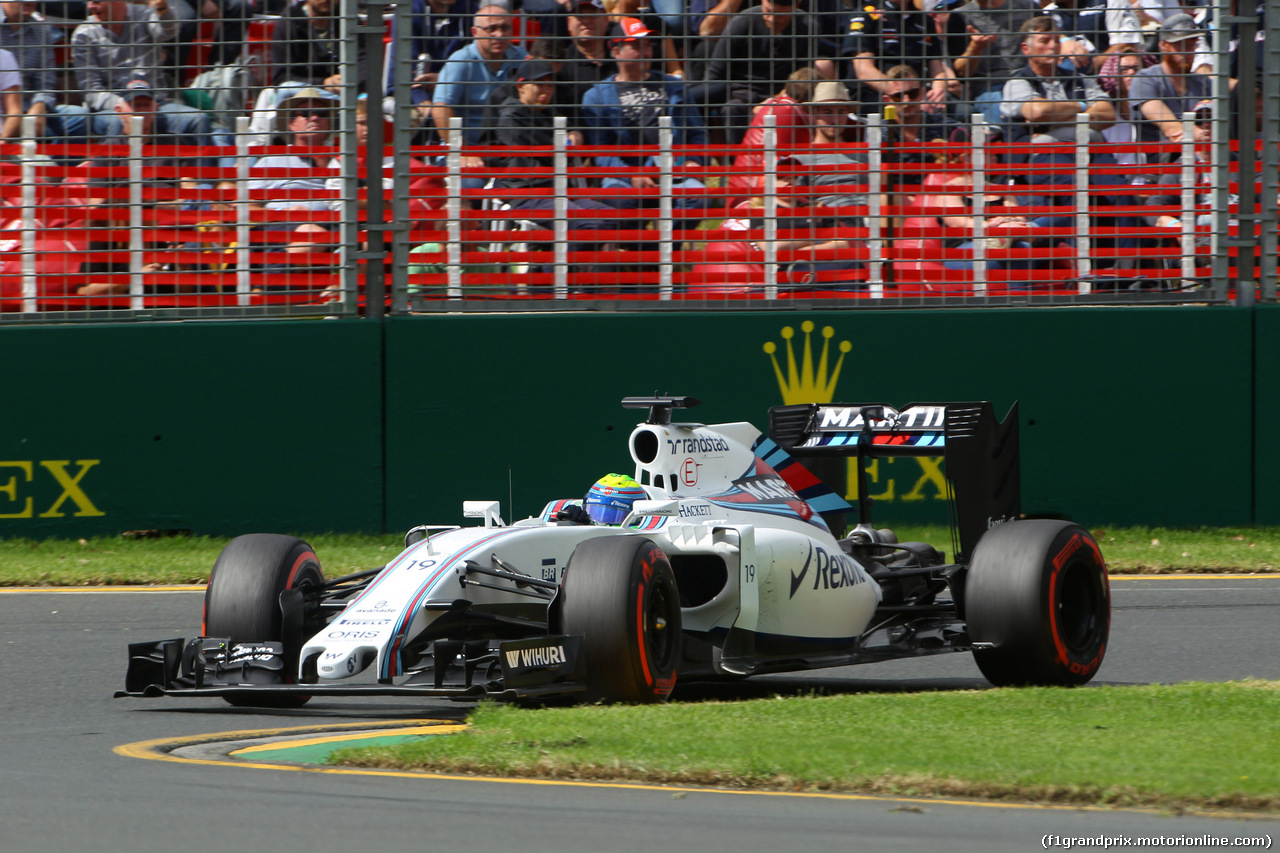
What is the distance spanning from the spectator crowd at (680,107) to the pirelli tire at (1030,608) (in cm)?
534

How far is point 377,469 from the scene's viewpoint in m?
12.1

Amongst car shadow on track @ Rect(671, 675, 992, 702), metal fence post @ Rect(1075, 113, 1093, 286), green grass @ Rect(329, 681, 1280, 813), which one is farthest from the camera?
metal fence post @ Rect(1075, 113, 1093, 286)

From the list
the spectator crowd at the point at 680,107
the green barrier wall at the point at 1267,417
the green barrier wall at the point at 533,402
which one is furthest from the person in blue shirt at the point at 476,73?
the green barrier wall at the point at 1267,417

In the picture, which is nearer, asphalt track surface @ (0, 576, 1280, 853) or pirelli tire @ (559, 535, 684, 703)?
asphalt track surface @ (0, 576, 1280, 853)

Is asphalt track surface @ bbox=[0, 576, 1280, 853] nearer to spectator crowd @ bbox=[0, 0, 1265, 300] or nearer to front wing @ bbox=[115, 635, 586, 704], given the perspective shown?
front wing @ bbox=[115, 635, 586, 704]

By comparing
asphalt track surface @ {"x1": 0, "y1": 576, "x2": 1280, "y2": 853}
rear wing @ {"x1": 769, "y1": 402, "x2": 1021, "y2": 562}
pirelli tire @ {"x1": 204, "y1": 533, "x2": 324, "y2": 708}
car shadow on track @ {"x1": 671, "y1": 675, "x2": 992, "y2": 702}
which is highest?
rear wing @ {"x1": 769, "y1": 402, "x2": 1021, "y2": 562}

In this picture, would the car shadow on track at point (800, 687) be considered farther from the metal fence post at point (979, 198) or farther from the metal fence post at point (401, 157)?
the metal fence post at point (401, 157)

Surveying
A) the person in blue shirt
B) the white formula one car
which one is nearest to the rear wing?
the white formula one car

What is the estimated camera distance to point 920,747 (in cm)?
552

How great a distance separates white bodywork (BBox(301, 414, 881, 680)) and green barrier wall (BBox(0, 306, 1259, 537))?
4063 millimetres

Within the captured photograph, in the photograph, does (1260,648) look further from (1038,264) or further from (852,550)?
(1038,264)

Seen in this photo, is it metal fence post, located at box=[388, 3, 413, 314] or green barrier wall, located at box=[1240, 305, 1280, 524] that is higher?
metal fence post, located at box=[388, 3, 413, 314]

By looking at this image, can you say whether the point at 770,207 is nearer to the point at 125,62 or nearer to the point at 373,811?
the point at 125,62

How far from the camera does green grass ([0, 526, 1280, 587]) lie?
10.9 metres
